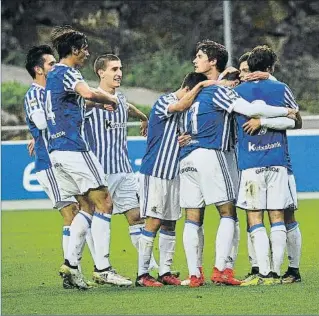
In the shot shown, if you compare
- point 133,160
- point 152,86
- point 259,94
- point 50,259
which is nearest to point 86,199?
point 259,94

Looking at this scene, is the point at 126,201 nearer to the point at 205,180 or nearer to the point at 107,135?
the point at 107,135

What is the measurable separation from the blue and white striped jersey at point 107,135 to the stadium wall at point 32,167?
8490mm

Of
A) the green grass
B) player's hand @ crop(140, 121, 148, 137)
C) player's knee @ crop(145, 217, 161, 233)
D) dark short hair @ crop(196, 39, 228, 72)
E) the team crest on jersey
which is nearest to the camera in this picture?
the green grass

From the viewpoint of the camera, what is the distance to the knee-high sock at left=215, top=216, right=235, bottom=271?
34.6 feet

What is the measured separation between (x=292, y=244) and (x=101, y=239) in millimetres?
1548

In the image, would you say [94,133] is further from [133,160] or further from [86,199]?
[133,160]

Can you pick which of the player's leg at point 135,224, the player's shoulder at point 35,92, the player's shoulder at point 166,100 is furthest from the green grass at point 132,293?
the player's shoulder at point 35,92

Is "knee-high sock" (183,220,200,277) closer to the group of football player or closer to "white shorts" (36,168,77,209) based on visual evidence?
the group of football player

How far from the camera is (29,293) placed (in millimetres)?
10500

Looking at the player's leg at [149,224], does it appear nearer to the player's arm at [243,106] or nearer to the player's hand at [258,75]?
the player's arm at [243,106]

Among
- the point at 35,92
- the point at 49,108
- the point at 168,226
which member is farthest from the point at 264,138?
the point at 35,92

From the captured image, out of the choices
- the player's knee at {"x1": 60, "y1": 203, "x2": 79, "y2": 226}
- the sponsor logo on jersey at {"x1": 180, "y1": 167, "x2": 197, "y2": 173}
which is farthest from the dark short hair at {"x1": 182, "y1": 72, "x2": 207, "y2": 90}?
the player's knee at {"x1": 60, "y1": 203, "x2": 79, "y2": 226}

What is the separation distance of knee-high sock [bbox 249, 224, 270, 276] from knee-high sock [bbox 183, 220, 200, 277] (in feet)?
1.48

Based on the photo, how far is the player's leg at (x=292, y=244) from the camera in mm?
10719
